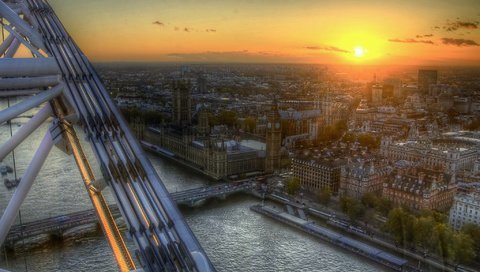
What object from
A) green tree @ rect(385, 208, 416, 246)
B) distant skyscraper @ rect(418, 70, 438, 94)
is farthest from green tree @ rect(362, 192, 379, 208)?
distant skyscraper @ rect(418, 70, 438, 94)

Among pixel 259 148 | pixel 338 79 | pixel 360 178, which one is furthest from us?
pixel 259 148

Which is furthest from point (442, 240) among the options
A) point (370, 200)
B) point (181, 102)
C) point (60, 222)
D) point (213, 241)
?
point (181, 102)

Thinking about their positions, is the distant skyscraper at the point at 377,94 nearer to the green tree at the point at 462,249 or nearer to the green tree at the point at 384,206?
the green tree at the point at 384,206

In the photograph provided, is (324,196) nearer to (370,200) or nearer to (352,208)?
(352,208)

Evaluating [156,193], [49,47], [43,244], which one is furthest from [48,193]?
[156,193]

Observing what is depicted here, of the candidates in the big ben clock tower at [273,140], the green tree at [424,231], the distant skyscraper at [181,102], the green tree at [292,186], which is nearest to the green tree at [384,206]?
the green tree at [424,231]

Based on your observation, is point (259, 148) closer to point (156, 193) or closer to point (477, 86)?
point (477, 86)

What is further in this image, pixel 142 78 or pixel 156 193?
pixel 142 78
